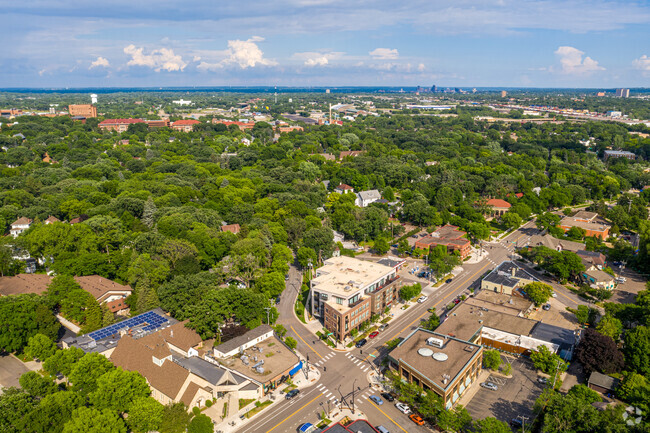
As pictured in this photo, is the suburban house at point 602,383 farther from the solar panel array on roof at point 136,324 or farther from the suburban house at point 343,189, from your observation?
the suburban house at point 343,189

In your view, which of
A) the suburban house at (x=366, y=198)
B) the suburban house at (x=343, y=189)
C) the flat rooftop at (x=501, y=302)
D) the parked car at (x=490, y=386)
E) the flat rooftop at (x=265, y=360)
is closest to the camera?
the parked car at (x=490, y=386)

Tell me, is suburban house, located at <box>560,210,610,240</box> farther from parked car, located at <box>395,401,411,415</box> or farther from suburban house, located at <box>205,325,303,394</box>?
suburban house, located at <box>205,325,303,394</box>

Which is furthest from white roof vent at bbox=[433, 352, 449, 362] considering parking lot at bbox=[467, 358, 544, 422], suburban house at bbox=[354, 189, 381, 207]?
suburban house at bbox=[354, 189, 381, 207]

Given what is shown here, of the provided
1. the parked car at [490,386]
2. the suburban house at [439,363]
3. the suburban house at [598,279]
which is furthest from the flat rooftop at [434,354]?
the suburban house at [598,279]

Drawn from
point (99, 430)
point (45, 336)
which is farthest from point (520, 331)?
point (45, 336)

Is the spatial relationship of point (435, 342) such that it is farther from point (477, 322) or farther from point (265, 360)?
point (265, 360)

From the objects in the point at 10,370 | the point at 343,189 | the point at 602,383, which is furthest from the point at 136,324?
the point at 343,189
